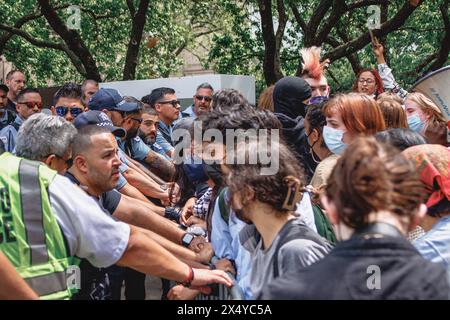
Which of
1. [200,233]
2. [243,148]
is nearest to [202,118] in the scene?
[200,233]

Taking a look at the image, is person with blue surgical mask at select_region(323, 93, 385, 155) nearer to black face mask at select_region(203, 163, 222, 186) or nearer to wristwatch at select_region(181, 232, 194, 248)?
black face mask at select_region(203, 163, 222, 186)

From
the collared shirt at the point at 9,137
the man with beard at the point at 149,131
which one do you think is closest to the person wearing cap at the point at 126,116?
the man with beard at the point at 149,131

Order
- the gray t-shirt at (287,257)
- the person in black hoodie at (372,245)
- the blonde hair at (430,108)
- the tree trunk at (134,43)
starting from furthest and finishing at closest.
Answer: the tree trunk at (134,43) → the blonde hair at (430,108) → the gray t-shirt at (287,257) → the person in black hoodie at (372,245)

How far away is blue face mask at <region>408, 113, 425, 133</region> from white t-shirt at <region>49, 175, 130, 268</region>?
2.89 metres

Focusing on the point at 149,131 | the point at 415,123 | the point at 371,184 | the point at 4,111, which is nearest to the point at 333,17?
the point at 149,131

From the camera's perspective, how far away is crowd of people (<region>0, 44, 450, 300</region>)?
73.8 inches

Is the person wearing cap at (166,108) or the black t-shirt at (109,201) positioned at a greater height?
the person wearing cap at (166,108)

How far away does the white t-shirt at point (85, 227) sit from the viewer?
2691mm

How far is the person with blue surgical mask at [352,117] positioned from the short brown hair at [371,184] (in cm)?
189

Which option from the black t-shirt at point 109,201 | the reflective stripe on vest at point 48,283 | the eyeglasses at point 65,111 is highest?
the eyeglasses at point 65,111

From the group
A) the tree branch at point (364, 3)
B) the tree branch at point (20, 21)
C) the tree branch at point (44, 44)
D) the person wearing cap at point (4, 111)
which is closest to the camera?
the person wearing cap at point (4, 111)

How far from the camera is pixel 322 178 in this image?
150 inches

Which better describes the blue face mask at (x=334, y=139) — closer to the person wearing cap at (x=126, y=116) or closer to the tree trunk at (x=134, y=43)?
the person wearing cap at (x=126, y=116)

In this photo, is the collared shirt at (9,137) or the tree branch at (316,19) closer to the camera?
the collared shirt at (9,137)
